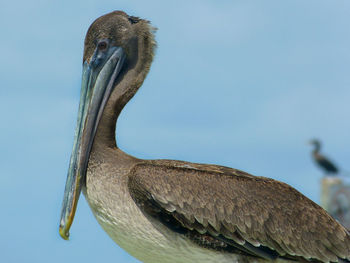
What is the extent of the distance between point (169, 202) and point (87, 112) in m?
1.35

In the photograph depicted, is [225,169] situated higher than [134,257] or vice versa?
[225,169]

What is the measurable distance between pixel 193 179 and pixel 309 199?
1169 mm

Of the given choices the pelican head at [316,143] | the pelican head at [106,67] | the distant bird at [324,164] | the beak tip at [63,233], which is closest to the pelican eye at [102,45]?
the pelican head at [106,67]

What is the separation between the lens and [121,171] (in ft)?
20.9

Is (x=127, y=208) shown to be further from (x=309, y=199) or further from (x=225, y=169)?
(x=309, y=199)

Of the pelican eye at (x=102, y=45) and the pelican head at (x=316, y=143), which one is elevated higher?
the pelican eye at (x=102, y=45)

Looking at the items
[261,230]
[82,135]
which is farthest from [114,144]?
[261,230]

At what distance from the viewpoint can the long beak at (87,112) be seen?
6613mm

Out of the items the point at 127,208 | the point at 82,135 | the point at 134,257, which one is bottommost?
the point at 134,257

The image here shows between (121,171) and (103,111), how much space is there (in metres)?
0.79

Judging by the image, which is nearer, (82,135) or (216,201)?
(216,201)

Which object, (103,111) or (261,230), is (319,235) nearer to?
(261,230)

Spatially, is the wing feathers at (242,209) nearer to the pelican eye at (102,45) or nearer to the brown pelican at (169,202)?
the brown pelican at (169,202)

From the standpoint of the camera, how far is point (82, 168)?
261 inches
